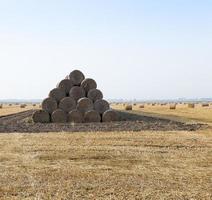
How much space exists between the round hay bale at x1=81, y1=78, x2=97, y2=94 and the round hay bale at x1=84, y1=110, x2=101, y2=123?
293 cm

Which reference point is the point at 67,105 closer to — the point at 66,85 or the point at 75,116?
the point at 75,116

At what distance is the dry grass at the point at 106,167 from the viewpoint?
346 inches

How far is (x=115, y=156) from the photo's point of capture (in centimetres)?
1327

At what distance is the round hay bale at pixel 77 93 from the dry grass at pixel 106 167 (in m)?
10.3

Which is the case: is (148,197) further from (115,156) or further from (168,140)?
(168,140)

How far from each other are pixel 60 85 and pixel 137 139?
12857 mm

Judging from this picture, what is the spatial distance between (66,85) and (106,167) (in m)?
18.1

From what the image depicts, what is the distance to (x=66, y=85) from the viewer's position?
1151 inches

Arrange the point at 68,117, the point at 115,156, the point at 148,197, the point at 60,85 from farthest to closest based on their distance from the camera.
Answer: the point at 60,85 → the point at 68,117 → the point at 115,156 → the point at 148,197

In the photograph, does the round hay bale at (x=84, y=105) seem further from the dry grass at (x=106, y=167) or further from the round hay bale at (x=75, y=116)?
the dry grass at (x=106, y=167)

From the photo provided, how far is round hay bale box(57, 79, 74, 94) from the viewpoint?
29.2 metres

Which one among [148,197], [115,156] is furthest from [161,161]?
[148,197]

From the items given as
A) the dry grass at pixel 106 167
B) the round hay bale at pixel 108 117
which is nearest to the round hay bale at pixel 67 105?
the round hay bale at pixel 108 117

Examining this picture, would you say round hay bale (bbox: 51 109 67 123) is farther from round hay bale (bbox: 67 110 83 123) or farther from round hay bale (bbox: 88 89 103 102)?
round hay bale (bbox: 88 89 103 102)
